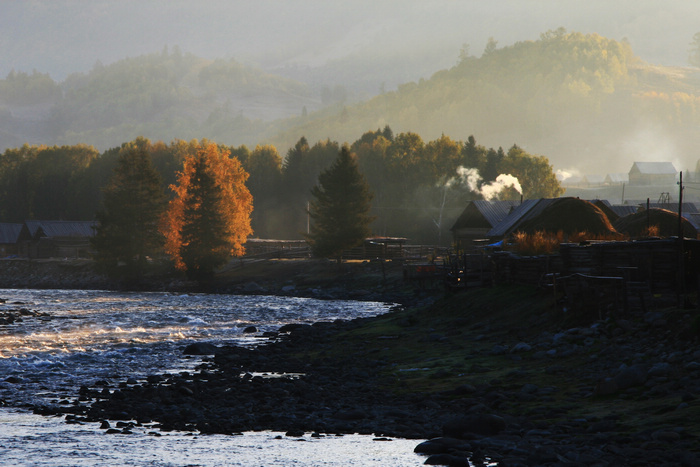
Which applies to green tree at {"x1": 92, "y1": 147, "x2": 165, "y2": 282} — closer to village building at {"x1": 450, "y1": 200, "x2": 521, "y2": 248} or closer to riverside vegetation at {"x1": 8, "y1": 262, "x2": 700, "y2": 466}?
village building at {"x1": 450, "y1": 200, "x2": 521, "y2": 248}

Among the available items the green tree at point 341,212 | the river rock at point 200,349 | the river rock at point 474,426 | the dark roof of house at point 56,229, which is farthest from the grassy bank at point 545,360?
the dark roof of house at point 56,229

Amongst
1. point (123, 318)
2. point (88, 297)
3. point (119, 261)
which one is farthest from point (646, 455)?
point (119, 261)

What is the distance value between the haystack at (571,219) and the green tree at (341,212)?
25154 millimetres

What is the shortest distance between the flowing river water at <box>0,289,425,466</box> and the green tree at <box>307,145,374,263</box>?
15.6m

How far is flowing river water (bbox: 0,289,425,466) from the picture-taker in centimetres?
1259

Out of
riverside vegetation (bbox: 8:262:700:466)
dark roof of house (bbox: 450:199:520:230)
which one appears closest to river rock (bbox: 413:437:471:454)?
riverside vegetation (bbox: 8:262:700:466)

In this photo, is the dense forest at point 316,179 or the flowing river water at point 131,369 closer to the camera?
the flowing river water at point 131,369

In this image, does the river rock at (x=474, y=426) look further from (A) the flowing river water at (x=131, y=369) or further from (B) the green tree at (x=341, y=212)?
(B) the green tree at (x=341, y=212)

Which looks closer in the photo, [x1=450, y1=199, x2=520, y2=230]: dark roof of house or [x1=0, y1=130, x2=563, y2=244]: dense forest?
[x1=450, y1=199, x2=520, y2=230]: dark roof of house

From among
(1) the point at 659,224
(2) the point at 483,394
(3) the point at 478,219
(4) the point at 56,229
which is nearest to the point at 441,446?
(2) the point at 483,394

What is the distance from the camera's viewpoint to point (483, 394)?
1630 cm

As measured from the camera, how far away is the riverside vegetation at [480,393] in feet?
39.8

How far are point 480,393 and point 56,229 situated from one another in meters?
97.0

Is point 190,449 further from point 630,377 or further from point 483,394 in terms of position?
point 630,377
